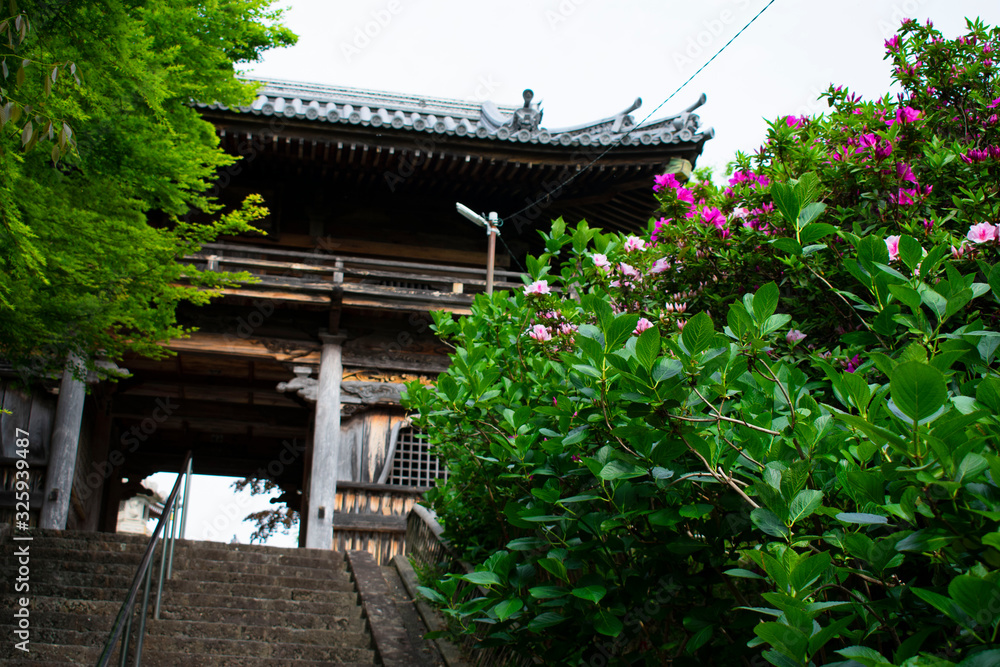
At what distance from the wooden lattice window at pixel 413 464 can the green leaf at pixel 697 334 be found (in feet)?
28.5

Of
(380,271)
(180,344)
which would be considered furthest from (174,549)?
(380,271)

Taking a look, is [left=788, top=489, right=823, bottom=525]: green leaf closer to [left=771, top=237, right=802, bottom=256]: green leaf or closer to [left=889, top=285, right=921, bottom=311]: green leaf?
[left=889, top=285, right=921, bottom=311]: green leaf

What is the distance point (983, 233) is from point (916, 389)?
1775 mm

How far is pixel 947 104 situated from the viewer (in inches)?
159

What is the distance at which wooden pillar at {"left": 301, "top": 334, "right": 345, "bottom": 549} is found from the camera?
966 cm

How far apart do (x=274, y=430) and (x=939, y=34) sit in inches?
502

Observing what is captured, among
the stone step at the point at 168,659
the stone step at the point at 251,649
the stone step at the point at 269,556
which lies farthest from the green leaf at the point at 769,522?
the stone step at the point at 269,556

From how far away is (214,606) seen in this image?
6180mm

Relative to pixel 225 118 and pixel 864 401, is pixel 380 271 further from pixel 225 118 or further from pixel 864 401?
pixel 864 401

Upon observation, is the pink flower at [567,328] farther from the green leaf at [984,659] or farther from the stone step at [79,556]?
the stone step at [79,556]

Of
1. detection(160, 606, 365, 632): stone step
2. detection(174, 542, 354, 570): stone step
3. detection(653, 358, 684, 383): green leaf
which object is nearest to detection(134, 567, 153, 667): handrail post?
detection(160, 606, 365, 632): stone step

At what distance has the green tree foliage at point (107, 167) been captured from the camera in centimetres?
456

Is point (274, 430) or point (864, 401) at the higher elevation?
point (274, 430)

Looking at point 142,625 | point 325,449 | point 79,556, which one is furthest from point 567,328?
point 325,449
